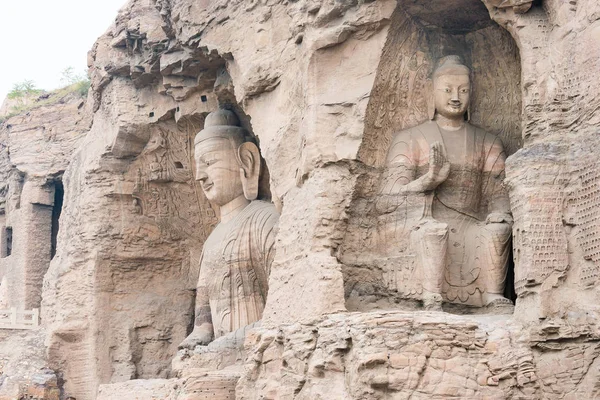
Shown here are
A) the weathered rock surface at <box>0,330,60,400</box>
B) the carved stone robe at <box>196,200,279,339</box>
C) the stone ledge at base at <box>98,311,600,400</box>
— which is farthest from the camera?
the weathered rock surface at <box>0,330,60,400</box>

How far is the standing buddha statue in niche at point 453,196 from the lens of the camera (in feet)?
30.8

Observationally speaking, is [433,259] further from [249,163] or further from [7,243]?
[7,243]

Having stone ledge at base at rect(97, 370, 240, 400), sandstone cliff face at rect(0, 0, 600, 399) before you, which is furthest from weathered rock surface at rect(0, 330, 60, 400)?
stone ledge at base at rect(97, 370, 240, 400)

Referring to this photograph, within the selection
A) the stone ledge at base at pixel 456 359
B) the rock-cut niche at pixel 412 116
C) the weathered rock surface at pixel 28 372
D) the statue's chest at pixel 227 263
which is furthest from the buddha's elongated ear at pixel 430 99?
the weathered rock surface at pixel 28 372

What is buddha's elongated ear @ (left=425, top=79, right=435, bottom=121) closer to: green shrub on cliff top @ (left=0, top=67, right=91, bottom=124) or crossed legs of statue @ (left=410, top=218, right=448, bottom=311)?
crossed legs of statue @ (left=410, top=218, right=448, bottom=311)

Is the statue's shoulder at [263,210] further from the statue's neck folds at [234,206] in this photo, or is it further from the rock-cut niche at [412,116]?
the rock-cut niche at [412,116]

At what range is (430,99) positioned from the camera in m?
9.99

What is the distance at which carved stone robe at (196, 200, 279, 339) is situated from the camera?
11391 mm

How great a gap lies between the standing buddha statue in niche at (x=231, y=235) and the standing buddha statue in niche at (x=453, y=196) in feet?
6.50

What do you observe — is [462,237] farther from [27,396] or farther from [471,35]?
[27,396]

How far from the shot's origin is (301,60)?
10.2 metres

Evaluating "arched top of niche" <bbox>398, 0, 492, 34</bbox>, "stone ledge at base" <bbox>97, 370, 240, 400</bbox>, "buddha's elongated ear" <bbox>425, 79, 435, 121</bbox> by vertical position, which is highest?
"arched top of niche" <bbox>398, 0, 492, 34</bbox>

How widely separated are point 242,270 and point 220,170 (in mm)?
1163

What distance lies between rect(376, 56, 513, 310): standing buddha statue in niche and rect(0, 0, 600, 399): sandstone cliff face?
0.58 ft
